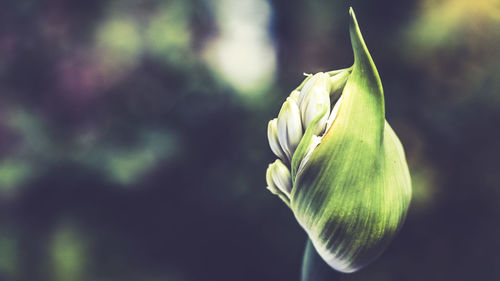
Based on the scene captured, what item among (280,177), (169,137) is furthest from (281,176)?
(169,137)

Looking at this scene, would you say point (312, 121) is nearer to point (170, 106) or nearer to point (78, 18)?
point (170, 106)

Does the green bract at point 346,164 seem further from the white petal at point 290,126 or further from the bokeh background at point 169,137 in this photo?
the bokeh background at point 169,137

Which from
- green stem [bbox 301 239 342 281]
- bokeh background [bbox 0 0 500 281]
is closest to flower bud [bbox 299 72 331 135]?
green stem [bbox 301 239 342 281]

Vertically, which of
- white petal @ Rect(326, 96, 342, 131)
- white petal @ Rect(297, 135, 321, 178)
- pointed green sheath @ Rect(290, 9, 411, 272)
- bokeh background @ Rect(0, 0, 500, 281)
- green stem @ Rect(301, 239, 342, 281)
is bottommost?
green stem @ Rect(301, 239, 342, 281)

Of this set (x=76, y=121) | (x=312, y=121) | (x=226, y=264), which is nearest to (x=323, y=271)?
(x=312, y=121)

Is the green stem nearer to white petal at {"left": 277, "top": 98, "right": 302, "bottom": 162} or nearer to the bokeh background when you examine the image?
white petal at {"left": 277, "top": 98, "right": 302, "bottom": 162}

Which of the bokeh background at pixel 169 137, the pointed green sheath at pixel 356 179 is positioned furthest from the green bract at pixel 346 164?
the bokeh background at pixel 169 137
